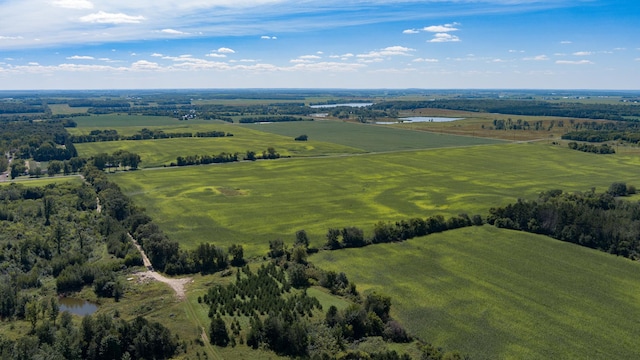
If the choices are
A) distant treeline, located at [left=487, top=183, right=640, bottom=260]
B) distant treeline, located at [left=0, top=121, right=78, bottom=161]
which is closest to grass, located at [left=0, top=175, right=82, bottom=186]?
distant treeline, located at [left=0, top=121, right=78, bottom=161]

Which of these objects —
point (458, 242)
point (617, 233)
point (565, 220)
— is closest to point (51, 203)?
point (458, 242)

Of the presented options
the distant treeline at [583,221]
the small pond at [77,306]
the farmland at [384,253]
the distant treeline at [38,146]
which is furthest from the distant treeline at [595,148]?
the distant treeline at [38,146]

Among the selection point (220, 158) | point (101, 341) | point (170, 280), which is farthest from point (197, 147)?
point (101, 341)

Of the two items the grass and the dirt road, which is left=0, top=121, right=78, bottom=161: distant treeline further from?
the dirt road

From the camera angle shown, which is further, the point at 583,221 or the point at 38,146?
the point at 38,146

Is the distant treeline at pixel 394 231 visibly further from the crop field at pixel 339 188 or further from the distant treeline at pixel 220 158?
the distant treeline at pixel 220 158

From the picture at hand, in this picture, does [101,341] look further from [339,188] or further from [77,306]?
[339,188]

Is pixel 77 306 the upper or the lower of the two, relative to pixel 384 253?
lower
